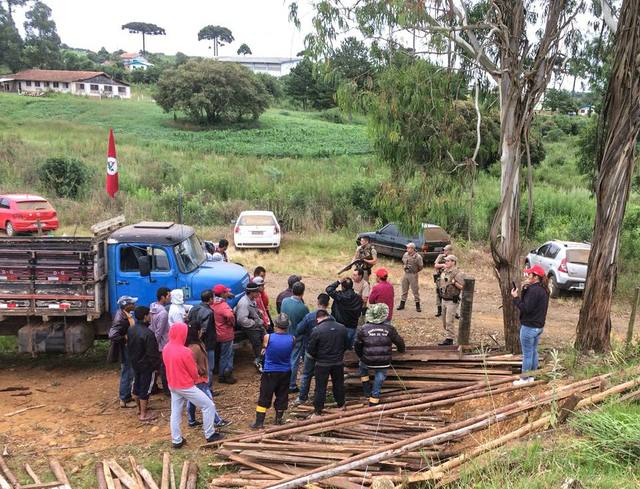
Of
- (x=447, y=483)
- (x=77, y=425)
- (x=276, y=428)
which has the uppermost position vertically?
(x=447, y=483)

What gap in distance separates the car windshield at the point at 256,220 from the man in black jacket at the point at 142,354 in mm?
10642

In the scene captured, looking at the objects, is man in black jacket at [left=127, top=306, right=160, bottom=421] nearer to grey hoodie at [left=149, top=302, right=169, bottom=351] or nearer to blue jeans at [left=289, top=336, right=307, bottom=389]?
grey hoodie at [left=149, top=302, right=169, bottom=351]

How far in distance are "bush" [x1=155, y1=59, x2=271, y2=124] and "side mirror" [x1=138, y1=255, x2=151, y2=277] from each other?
43680 millimetres

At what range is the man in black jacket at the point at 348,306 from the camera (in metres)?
8.57

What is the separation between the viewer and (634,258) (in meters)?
17.4

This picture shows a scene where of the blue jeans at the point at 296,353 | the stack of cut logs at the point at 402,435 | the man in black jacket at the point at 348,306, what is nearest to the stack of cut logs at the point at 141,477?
the stack of cut logs at the point at 402,435

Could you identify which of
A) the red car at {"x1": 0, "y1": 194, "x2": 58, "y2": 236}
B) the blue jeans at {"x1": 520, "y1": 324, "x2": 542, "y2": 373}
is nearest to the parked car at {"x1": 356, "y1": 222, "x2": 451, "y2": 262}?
the blue jeans at {"x1": 520, "y1": 324, "x2": 542, "y2": 373}

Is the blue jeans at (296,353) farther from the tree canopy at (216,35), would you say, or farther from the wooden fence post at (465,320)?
the tree canopy at (216,35)

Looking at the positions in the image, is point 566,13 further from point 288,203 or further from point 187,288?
point 288,203

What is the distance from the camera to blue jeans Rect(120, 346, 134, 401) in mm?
8414

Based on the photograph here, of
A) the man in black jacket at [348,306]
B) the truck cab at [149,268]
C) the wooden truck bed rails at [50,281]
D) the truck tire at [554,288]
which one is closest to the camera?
the man in black jacket at [348,306]

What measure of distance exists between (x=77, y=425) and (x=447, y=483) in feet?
18.1

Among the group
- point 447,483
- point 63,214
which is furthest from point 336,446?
point 63,214

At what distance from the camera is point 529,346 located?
7.81m
